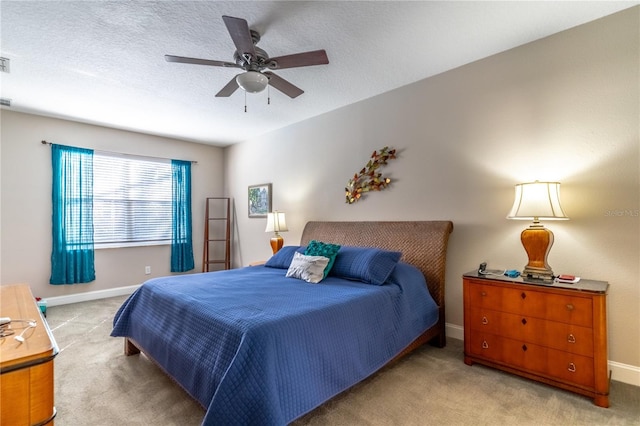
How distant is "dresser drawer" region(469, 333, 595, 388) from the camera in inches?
76.1

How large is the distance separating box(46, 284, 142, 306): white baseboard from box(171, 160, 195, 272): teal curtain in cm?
79

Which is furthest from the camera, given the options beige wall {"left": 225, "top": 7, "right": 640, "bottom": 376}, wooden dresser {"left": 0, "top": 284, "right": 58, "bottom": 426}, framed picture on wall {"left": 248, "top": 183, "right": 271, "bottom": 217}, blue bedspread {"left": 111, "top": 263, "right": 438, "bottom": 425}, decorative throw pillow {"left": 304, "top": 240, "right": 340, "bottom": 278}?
framed picture on wall {"left": 248, "top": 183, "right": 271, "bottom": 217}

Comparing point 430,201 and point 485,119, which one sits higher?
point 485,119

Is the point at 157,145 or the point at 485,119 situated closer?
the point at 485,119

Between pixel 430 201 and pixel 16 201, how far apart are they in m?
5.13

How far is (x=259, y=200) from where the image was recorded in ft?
17.1

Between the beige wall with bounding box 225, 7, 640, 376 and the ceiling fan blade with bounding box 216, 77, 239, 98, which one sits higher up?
the ceiling fan blade with bounding box 216, 77, 239, 98

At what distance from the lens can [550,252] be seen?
2.42 m

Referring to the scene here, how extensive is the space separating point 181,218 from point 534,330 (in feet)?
16.9

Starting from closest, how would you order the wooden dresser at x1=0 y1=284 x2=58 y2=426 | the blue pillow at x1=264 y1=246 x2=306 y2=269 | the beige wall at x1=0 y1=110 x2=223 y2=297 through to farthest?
the wooden dresser at x1=0 y1=284 x2=58 y2=426 < the blue pillow at x1=264 y1=246 x2=306 y2=269 < the beige wall at x1=0 y1=110 x2=223 y2=297

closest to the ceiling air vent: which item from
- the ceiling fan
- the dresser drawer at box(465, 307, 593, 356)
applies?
the ceiling fan

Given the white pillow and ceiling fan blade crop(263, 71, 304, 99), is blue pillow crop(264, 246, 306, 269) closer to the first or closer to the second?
the white pillow

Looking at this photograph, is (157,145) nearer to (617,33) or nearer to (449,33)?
(449,33)

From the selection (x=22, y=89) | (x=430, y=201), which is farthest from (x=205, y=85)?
(x=430, y=201)
